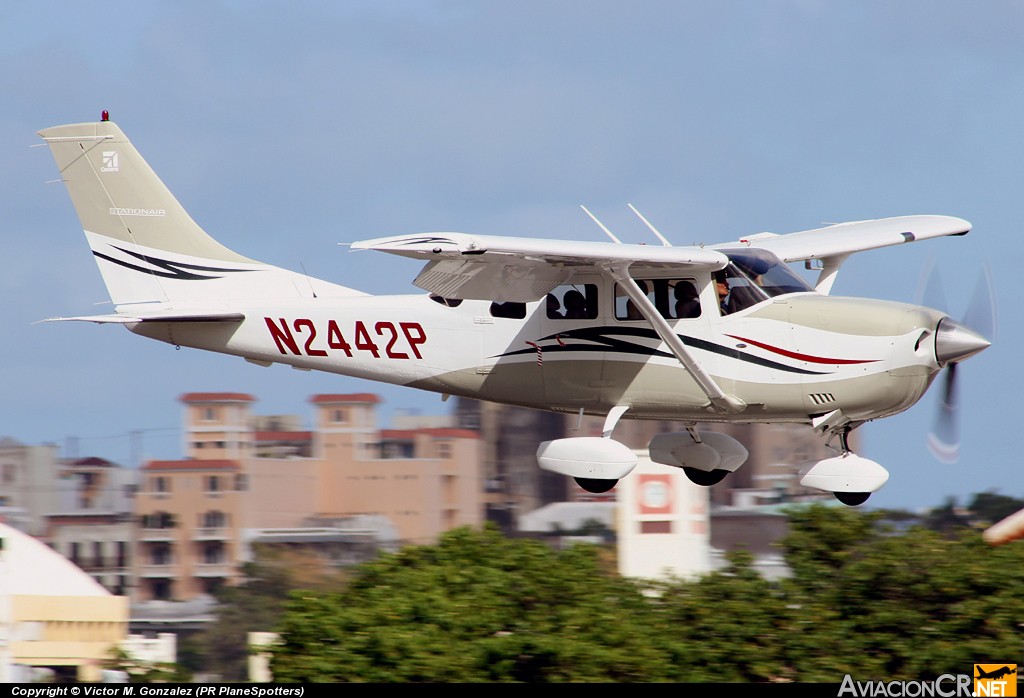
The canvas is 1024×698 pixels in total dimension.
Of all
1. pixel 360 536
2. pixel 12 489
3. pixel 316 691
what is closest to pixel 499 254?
pixel 316 691

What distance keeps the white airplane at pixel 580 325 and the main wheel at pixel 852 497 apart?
0.09ft

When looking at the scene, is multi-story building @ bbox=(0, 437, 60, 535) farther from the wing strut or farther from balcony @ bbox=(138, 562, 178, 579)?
the wing strut

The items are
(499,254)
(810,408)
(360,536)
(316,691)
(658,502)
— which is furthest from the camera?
(360,536)

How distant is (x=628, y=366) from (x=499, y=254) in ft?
7.17

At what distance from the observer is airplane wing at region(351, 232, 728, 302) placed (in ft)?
40.2

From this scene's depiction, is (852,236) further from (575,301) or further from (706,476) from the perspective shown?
(575,301)

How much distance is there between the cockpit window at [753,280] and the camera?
13984mm

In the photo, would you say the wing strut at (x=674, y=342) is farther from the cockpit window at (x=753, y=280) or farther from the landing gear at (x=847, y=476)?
the landing gear at (x=847, y=476)

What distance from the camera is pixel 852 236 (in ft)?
55.0

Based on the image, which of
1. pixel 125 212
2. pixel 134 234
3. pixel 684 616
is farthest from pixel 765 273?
pixel 125 212

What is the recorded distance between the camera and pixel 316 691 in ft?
51.3

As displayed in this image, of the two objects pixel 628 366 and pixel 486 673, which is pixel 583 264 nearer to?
pixel 628 366

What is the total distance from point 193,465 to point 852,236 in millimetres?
81893

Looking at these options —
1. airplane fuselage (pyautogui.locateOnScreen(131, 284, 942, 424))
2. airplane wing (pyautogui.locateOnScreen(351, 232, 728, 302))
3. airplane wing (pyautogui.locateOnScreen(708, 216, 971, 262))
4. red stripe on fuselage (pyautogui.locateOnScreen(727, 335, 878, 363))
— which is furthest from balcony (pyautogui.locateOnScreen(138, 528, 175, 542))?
red stripe on fuselage (pyautogui.locateOnScreen(727, 335, 878, 363))
